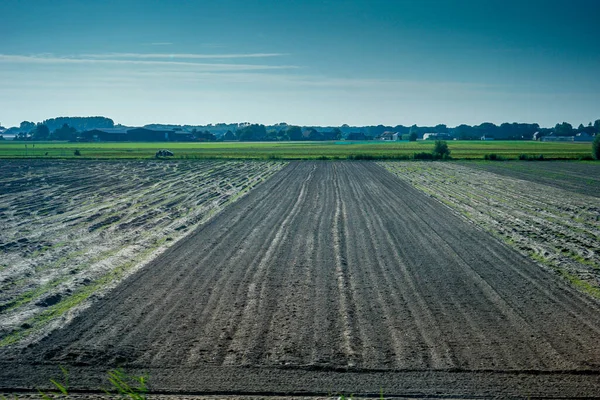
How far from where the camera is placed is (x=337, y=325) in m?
8.95

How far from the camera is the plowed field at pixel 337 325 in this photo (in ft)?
23.5

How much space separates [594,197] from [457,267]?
1719cm

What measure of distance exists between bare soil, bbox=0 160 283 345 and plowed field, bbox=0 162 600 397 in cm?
82

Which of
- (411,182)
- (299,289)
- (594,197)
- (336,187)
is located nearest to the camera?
(299,289)

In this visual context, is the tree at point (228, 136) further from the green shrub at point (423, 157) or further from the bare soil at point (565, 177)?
the bare soil at point (565, 177)

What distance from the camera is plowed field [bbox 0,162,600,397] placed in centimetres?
716

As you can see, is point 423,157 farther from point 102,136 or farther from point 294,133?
point 294,133

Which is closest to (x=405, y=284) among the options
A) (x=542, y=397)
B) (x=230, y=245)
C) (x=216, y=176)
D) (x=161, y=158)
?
(x=542, y=397)

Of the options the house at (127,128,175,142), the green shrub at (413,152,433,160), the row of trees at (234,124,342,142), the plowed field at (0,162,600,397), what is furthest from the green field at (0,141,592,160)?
the row of trees at (234,124,342,142)

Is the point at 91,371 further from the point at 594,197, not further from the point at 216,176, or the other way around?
the point at 216,176

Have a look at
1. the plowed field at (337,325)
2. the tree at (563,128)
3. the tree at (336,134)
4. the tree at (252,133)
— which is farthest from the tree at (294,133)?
the plowed field at (337,325)

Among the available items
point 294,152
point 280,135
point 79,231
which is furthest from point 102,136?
point 79,231

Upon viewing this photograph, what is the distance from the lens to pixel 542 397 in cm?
666

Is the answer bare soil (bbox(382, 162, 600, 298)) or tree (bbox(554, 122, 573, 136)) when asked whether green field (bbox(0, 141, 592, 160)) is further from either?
tree (bbox(554, 122, 573, 136))
